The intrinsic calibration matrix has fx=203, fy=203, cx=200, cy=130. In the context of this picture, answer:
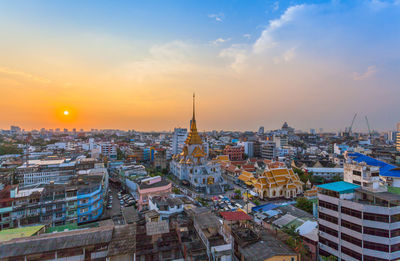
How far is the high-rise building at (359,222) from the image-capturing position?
1521cm

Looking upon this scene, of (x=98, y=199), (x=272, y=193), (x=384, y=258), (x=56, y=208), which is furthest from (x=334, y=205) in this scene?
(x=56, y=208)

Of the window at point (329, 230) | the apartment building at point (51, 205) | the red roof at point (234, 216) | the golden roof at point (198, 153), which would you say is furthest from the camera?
the golden roof at point (198, 153)

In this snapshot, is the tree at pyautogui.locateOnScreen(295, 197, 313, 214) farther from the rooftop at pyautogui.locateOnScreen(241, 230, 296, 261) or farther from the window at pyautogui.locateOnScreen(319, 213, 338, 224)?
the rooftop at pyautogui.locateOnScreen(241, 230, 296, 261)

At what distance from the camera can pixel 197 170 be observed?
4312cm

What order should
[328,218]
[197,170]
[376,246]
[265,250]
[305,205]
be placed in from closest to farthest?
[265,250] → [376,246] → [328,218] → [305,205] → [197,170]

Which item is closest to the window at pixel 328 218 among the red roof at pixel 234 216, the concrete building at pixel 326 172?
the red roof at pixel 234 216

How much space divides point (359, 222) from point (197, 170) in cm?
3013

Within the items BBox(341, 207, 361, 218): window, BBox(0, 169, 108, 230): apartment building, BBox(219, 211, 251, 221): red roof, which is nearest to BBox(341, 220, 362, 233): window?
BBox(341, 207, 361, 218): window

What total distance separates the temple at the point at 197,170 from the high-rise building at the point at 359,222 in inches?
877

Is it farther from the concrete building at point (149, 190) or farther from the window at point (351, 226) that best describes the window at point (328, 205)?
the concrete building at point (149, 190)

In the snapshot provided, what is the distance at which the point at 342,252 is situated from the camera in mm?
17094

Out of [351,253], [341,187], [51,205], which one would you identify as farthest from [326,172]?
[51,205]

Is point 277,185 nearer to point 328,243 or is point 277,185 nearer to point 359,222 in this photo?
point 328,243

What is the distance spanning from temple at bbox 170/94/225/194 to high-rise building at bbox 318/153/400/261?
2227cm
